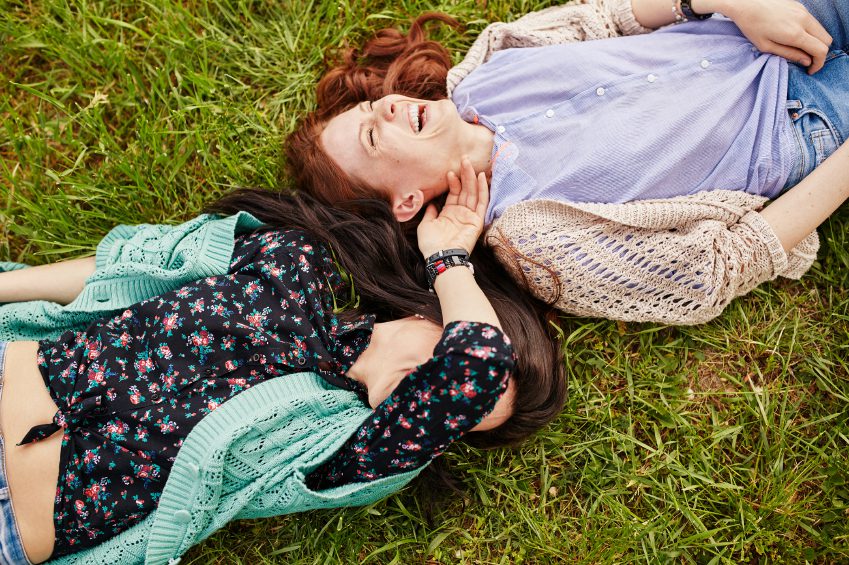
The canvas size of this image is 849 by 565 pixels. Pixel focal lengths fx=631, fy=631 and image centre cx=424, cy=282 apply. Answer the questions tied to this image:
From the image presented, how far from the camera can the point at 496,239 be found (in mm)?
2891

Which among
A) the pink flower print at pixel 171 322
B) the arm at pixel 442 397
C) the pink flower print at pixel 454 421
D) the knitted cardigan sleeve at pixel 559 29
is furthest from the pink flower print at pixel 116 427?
the knitted cardigan sleeve at pixel 559 29

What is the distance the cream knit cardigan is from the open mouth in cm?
57

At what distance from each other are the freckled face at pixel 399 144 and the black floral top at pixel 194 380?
0.53m

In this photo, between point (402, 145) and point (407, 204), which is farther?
point (407, 204)

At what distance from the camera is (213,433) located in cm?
248

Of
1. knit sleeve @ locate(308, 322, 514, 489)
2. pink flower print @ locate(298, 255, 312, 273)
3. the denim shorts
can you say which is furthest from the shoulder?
the denim shorts

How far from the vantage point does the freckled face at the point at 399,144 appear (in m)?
2.89

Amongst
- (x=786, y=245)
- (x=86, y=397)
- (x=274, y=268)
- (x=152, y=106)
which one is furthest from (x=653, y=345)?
(x=152, y=106)

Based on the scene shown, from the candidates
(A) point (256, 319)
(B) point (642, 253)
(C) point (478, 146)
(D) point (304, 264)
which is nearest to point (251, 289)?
(A) point (256, 319)

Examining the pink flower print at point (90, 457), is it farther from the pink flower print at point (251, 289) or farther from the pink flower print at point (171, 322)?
the pink flower print at point (251, 289)

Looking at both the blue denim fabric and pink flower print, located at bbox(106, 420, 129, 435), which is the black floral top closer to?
pink flower print, located at bbox(106, 420, 129, 435)

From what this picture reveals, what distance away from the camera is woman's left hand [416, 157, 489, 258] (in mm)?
2859

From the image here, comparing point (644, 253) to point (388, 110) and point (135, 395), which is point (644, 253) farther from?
point (135, 395)

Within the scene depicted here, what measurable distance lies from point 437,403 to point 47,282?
6.37 feet
